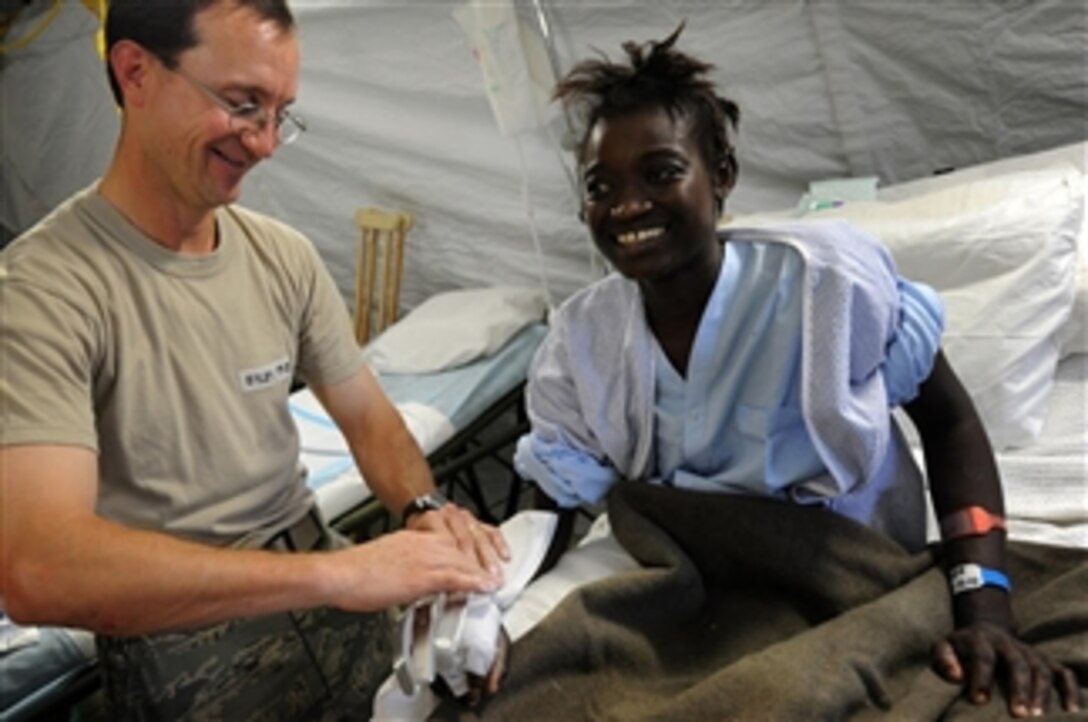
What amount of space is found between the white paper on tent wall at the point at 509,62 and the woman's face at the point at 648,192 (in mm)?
1196

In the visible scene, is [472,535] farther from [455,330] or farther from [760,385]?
[455,330]

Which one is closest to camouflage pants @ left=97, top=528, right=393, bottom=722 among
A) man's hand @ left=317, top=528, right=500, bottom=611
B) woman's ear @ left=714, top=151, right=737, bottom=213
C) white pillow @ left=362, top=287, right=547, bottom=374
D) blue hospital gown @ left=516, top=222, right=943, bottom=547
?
man's hand @ left=317, top=528, right=500, bottom=611

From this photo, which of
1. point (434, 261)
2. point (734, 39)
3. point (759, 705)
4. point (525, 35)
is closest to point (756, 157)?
point (734, 39)

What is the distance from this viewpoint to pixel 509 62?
217 centimetres

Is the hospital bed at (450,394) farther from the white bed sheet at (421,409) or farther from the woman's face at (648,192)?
the woman's face at (648,192)

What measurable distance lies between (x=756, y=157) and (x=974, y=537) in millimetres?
1438

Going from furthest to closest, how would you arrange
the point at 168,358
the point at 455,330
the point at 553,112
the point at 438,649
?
the point at 455,330 < the point at 553,112 < the point at 168,358 < the point at 438,649

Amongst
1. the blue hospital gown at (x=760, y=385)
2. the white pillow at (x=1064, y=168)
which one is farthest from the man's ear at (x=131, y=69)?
the white pillow at (x=1064, y=168)

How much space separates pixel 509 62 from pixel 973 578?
5.38 ft

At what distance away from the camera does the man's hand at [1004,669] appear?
88 cm

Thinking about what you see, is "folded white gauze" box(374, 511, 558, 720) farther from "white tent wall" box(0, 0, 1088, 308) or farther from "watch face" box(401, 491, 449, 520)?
"white tent wall" box(0, 0, 1088, 308)

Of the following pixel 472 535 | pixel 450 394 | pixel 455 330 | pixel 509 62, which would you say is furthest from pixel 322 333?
pixel 455 330

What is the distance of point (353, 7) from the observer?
98.8 inches

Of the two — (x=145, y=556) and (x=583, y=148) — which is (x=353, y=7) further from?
(x=145, y=556)
